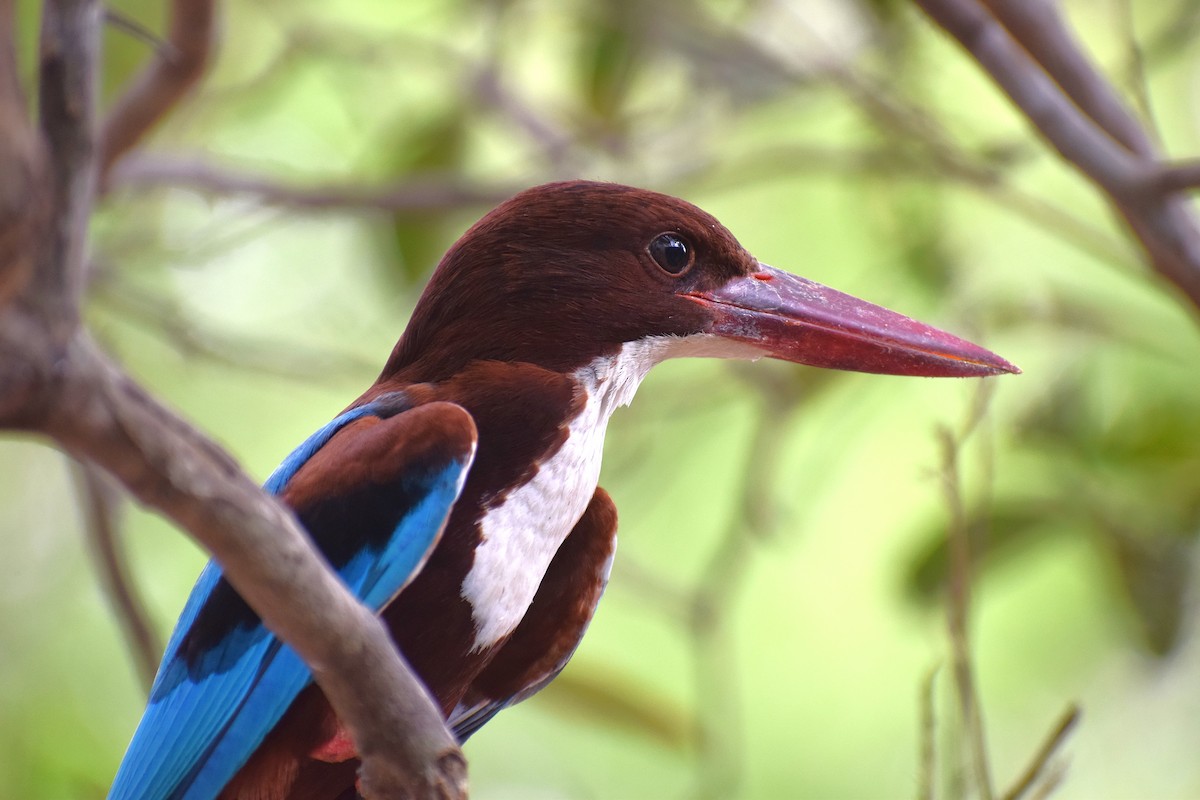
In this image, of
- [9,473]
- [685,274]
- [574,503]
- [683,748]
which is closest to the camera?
[574,503]

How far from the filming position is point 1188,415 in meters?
2.63

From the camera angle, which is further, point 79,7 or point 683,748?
point 683,748

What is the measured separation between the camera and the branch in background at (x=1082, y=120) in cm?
188

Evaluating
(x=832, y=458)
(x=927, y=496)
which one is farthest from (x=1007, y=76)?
(x=927, y=496)

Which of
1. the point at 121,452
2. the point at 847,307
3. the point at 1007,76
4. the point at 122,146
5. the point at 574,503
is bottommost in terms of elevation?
the point at 121,452

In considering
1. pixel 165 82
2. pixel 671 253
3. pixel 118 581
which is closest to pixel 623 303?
pixel 671 253

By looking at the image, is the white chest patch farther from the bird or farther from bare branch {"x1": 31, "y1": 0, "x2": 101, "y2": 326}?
bare branch {"x1": 31, "y1": 0, "x2": 101, "y2": 326}

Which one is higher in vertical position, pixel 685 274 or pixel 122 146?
pixel 122 146

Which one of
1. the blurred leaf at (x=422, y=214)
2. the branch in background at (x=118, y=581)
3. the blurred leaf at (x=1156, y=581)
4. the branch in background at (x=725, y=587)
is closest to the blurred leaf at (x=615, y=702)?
the branch in background at (x=725, y=587)

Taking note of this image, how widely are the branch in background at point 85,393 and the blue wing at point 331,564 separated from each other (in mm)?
376

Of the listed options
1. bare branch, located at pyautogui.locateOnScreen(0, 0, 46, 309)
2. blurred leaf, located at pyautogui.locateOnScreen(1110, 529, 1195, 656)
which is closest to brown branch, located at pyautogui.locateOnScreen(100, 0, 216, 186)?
Result: bare branch, located at pyautogui.locateOnScreen(0, 0, 46, 309)

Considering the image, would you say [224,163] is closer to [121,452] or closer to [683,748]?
[683,748]

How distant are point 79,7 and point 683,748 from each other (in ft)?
7.62

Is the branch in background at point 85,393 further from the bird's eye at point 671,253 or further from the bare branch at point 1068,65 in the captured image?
the bare branch at point 1068,65
